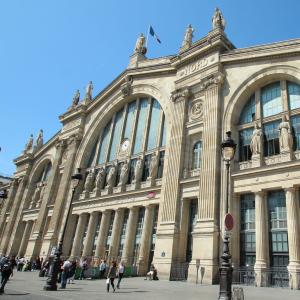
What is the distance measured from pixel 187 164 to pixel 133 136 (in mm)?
9138

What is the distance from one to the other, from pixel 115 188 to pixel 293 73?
61.3ft

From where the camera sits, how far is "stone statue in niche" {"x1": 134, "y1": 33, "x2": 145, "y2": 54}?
3784 cm

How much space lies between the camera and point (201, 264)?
2088cm

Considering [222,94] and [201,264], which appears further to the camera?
[222,94]

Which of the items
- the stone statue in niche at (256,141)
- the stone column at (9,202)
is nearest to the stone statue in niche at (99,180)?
the stone statue in niche at (256,141)

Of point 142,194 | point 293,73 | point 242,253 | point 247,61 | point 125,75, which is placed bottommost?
point 242,253

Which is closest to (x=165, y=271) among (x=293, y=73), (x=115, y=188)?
(x=115, y=188)

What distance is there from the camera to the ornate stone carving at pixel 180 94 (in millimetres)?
27639

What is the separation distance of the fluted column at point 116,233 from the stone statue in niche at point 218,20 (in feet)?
59.4

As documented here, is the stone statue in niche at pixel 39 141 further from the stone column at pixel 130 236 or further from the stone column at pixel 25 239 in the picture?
the stone column at pixel 130 236

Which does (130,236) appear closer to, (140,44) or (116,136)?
(116,136)

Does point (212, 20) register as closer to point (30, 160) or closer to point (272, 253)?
point (272, 253)

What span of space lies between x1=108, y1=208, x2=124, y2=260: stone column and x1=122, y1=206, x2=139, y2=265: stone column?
1.37 meters

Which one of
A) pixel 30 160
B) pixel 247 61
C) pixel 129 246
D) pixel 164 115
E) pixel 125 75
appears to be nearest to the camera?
pixel 247 61
